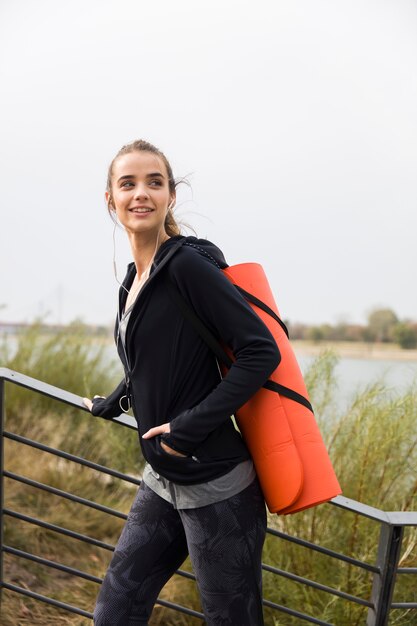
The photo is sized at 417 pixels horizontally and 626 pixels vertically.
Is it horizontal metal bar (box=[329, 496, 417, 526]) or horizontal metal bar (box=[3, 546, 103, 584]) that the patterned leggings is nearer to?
horizontal metal bar (box=[329, 496, 417, 526])

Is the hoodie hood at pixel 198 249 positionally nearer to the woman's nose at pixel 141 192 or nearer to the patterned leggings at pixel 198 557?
the woman's nose at pixel 141 192

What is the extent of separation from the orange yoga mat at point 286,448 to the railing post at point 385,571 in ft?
2.30

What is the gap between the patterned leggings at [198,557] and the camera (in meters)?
1.59

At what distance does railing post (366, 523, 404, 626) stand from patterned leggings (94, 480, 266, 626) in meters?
0.68

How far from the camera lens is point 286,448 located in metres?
1.56

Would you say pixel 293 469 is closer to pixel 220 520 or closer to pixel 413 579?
pixel 220 520

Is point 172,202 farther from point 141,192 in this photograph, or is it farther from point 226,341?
point 226,341

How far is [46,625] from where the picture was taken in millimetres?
3189

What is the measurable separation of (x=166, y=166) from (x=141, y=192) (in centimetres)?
12

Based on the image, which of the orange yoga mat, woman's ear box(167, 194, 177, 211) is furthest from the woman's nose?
the orange yoga mat

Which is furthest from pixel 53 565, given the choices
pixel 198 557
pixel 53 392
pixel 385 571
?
pixel 385 571

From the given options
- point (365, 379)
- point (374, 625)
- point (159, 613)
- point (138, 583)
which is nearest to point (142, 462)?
point (159, 613)

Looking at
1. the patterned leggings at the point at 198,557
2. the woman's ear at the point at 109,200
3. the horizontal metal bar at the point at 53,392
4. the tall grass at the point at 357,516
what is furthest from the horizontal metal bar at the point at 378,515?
the woman's ear at the point at 109,200

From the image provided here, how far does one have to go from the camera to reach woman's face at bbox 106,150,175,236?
167 cm
